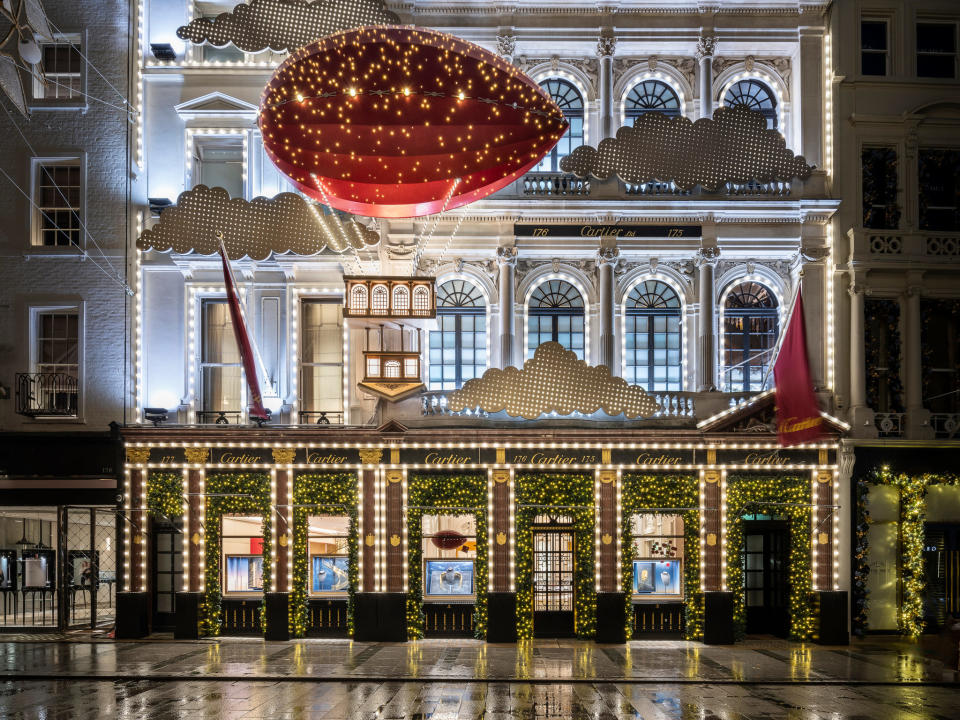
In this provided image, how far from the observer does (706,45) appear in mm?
23906

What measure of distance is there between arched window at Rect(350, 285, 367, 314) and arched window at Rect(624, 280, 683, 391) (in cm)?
706

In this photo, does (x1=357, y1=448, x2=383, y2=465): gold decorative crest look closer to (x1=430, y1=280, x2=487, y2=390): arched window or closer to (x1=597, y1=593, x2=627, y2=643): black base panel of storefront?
(x1=430, y1=280, x2=487, y2=390): arched window

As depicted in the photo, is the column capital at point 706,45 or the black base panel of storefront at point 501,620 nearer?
the black base panel of storefront at point 501,620

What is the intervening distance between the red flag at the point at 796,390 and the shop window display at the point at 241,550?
482 inches

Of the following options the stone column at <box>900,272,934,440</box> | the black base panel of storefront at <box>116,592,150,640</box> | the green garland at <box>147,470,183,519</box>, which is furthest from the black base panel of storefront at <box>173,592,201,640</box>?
the stone column at <box>900,272,934,440</box>

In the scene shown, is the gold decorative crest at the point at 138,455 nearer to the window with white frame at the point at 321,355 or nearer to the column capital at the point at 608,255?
the window with white frame at the point at 321,355

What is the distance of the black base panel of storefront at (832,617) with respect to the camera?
73.1ft

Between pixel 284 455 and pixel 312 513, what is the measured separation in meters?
1.53

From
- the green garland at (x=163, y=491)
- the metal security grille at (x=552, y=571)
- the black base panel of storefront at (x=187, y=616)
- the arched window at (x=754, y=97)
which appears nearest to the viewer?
the black base panel of storefront at (x=187, y=616)

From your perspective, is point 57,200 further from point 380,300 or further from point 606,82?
point 606,82

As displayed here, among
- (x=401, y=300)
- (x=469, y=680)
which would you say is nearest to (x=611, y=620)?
(x=469, y=680)

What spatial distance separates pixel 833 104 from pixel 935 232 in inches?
156

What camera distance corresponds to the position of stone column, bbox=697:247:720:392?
23438 mm

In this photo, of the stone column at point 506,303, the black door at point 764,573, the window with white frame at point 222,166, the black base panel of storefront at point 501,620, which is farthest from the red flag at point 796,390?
the window with white frame at point 222,166
